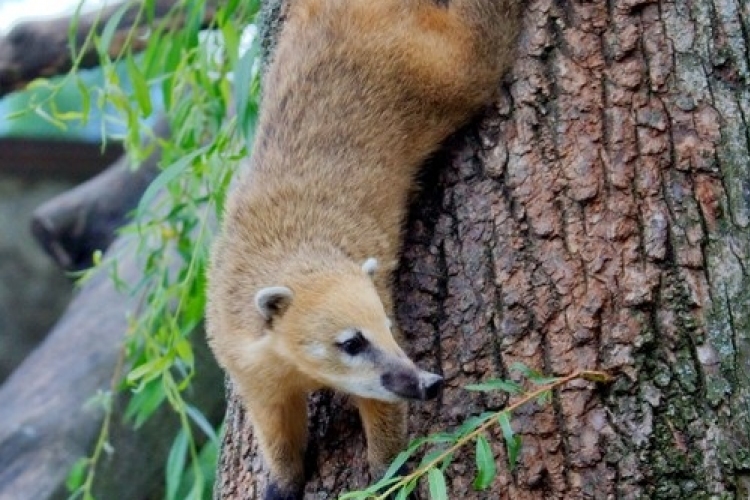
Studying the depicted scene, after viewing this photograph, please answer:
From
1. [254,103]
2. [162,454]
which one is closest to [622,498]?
[254,103]

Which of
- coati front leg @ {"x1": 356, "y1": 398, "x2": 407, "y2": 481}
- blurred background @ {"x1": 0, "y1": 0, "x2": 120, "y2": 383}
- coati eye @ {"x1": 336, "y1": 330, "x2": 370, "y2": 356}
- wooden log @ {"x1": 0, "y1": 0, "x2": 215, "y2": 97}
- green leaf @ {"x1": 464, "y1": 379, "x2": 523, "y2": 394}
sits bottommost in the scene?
blurred background @ {"x1": 0, "y1": 0, "x2": 120, "y2": 383}

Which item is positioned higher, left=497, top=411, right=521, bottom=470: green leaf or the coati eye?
left=497, top=411, right=521, bottom=470: green leaf

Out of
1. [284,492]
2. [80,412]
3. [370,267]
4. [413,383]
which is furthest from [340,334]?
[80,412]

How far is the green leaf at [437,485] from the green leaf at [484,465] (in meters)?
0.08

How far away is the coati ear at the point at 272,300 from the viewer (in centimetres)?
300

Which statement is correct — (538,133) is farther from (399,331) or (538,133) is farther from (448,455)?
(448,455)

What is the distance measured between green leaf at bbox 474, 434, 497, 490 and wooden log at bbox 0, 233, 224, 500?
3.03 meters

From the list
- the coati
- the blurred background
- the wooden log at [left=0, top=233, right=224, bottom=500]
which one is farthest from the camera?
the blurred background

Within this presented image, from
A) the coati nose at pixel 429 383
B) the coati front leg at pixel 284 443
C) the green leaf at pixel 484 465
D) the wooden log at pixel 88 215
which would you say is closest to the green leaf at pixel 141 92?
the coati front leg at pixel 284 443

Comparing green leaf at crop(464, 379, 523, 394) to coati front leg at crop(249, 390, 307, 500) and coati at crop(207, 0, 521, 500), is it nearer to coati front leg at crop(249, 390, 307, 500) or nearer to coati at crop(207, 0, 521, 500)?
coati at crop(207, 0, 521, 500)

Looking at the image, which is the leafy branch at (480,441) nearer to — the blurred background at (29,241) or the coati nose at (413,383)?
the coati nose at (413,383)

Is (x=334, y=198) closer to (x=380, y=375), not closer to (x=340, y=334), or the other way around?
(x=340, y=334)

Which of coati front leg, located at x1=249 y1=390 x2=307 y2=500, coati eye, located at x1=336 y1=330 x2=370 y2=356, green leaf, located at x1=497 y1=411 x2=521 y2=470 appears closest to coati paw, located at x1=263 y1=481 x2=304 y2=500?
coati front leg, located at x1=249 y1=390 x2=307 y2=500

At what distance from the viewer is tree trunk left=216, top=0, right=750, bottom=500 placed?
2641 mm
